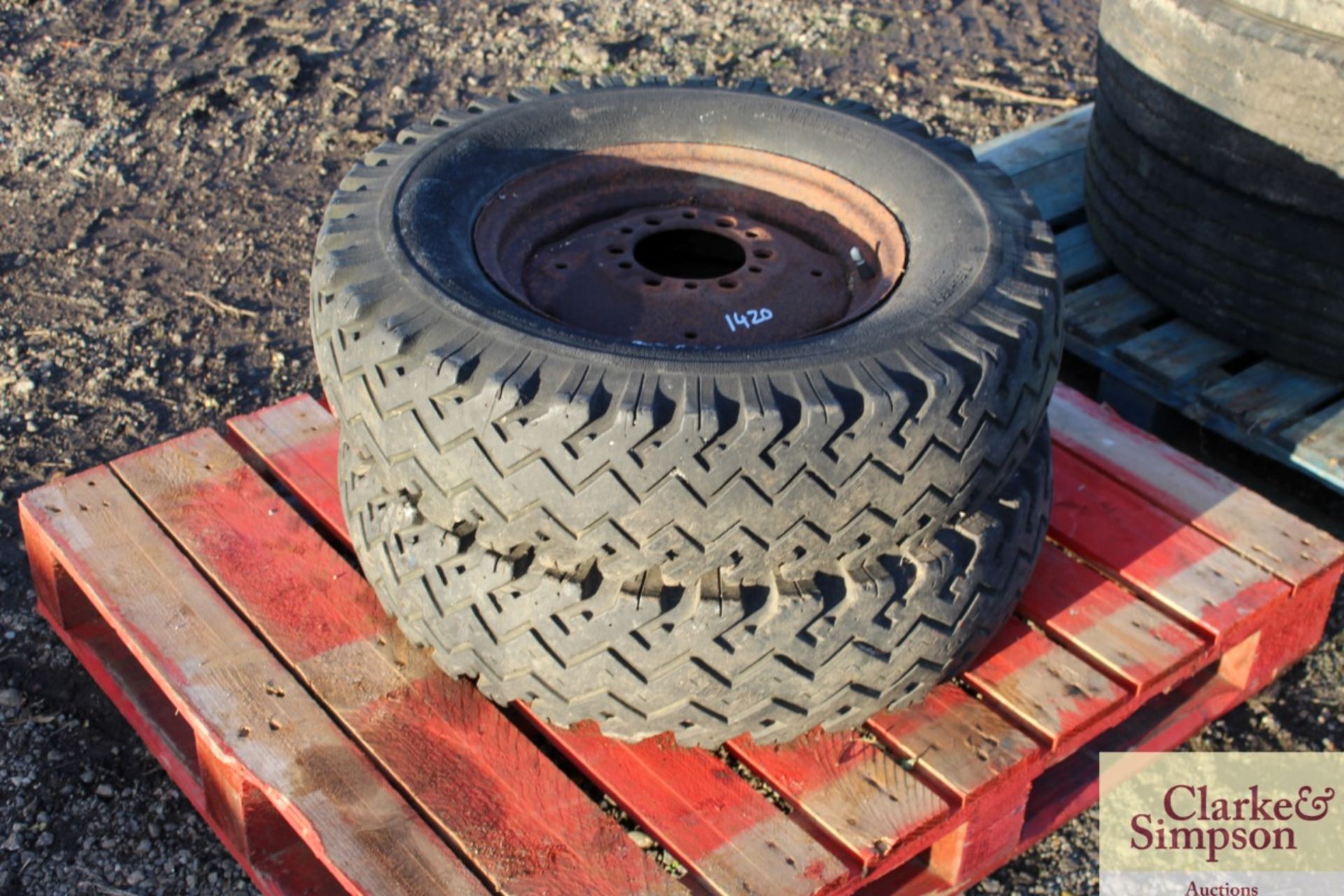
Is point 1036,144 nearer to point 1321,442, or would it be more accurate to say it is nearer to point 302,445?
point 1321,442

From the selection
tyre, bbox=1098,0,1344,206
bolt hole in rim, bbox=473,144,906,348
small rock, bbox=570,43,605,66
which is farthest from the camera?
small rock, bbox=570,43,605,66

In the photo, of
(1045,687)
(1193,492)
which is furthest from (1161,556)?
(1045,687)

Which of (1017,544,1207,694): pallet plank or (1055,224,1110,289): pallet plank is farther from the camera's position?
(1055,224,1110,289): pallet plank

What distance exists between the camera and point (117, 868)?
8.18ft

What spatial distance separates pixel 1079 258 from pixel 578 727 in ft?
6.97

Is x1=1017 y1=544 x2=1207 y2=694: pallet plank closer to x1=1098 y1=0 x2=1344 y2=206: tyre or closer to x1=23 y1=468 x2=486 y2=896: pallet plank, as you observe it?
x1=1098 y1=0 x2=1344 y2=206: tyre

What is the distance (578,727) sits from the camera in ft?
7.67

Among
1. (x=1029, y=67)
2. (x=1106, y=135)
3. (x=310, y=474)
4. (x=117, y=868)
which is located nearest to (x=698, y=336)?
(x=310, y=474)

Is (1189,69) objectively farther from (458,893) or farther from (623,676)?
(458,893)

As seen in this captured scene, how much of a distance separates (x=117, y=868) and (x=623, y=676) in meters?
1.08

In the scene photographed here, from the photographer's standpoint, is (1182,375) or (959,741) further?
(1182,375)

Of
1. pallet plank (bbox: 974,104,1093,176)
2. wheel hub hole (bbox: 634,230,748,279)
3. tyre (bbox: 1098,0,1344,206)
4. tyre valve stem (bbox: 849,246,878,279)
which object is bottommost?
pallet plank (bbox: 974,104,1093,176)

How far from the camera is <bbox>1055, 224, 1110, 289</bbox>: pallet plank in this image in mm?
3691

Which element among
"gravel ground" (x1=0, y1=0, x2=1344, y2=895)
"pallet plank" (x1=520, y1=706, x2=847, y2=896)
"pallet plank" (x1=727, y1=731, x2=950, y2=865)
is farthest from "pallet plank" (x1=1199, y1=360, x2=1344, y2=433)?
"pallet plank" (x1=520, y1=706, x2=847, y2=896)
